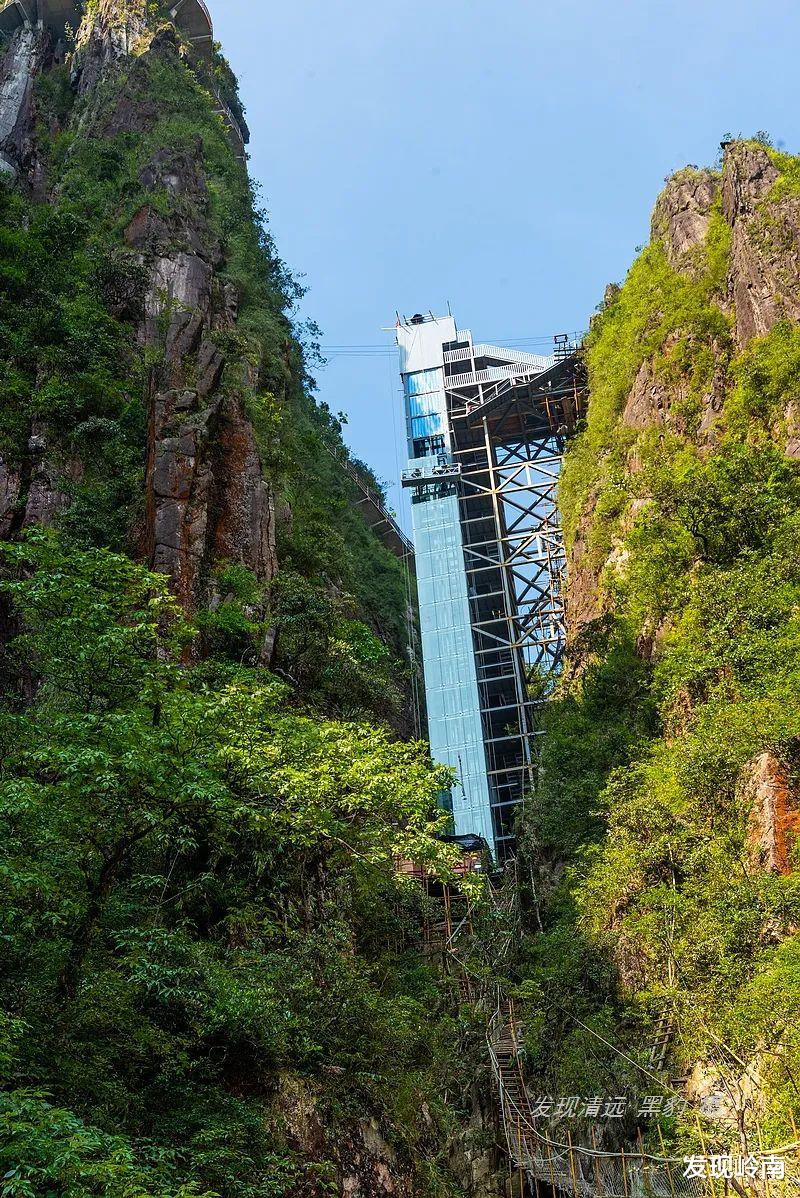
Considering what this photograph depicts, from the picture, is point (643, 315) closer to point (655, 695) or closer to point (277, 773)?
point (655, 695)

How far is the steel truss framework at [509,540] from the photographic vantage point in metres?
46.3

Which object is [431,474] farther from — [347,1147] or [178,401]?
[347,1147]

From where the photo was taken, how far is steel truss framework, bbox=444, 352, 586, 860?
152 feet

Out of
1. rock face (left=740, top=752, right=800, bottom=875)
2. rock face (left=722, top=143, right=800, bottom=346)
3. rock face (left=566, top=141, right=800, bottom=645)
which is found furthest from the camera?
rock face (left=566, top=141, right=800, bottom=645)

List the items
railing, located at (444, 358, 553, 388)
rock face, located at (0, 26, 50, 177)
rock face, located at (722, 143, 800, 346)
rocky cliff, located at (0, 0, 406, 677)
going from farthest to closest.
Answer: railing, located at (444, 358, 553, 388) → rock face, located at (0, 26, 50, 177) → rock face, located at (722, 143, 800, 346) → rocky cliff, located at (0, 0, 406, 677)

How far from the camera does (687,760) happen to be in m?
19.7

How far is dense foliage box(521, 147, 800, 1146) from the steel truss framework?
15.4 meters

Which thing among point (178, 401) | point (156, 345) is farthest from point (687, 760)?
point (156, 345)

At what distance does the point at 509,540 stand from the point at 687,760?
103 ft

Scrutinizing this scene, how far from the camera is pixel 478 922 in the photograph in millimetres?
26266

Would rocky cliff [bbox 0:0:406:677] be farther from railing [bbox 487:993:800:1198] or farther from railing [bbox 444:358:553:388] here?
railing [bbox 444:358:553:388]

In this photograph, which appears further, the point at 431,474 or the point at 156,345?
the point at 431,474

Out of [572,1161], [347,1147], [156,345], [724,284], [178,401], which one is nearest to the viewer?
[347,1147]

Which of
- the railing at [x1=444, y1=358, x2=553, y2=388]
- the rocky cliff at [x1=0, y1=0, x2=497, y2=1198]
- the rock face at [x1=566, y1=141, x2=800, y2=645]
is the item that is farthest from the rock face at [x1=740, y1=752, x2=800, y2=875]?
the railing at [x1=444, y1=358, x2=553, y2=388]
